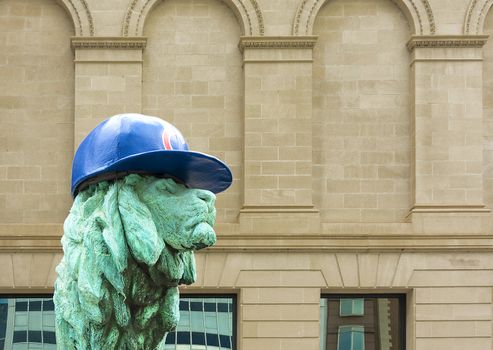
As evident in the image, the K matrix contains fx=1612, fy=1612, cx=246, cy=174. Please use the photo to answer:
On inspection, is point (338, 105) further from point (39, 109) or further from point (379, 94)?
point (39, 109)

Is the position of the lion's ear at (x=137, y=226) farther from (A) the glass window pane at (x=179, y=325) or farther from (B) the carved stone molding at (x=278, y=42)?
(B) the carved stone molding at (x=278, y=42)

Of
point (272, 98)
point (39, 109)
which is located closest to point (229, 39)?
point (272, 98)

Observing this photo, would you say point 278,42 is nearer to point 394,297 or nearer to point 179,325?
point 394,297

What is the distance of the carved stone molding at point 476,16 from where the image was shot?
135 feet

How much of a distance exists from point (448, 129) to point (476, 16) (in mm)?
3012

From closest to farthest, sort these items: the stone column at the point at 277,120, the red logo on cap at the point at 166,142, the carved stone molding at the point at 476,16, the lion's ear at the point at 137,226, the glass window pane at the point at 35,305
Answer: the lion's ear at the point at 137,226 → the red logo on cap at the point at 166,142 → the glass window pane at the point at 35,305 → the stone column at the point at 277,120 → the carved stone molding at the point at 476,16

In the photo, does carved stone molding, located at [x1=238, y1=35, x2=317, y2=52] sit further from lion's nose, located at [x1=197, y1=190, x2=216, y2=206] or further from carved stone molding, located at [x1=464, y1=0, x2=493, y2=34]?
lion's nose, located at [x1=197, y1=190, x2=216, y2=206]

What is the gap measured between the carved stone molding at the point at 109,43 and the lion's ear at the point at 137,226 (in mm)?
35300

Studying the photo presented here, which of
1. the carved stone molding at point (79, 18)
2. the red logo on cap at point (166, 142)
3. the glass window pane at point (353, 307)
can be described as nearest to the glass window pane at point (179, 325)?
the glass window pane at point (353, 307)

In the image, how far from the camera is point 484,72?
41.9m

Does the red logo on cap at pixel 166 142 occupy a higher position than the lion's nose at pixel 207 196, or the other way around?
the red logo on cap at pixel 166 142

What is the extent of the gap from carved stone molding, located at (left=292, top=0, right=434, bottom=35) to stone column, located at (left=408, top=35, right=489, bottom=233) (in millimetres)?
382

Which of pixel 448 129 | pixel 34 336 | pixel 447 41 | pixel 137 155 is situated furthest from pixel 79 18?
pixel 137 155

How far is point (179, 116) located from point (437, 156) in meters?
6.67
